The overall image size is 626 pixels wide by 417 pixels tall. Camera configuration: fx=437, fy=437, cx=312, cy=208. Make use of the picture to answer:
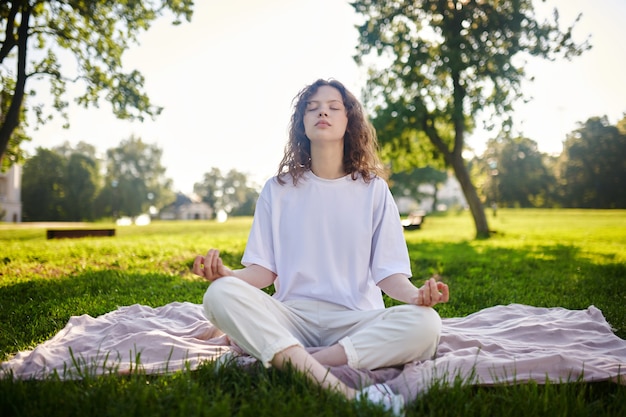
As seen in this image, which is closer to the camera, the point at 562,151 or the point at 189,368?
the point at 189,368

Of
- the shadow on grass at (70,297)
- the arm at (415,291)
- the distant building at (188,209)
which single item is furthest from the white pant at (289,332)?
the distant building at (188,209)

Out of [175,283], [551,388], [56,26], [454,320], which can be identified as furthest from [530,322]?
[56,26]

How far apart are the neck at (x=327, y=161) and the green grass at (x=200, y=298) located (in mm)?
1514

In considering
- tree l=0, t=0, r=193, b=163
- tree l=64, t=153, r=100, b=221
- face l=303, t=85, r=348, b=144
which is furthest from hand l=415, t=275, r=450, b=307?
tree l=64, t=153, r=100, b=221

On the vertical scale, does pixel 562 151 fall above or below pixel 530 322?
above

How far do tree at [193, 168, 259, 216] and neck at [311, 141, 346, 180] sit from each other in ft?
297

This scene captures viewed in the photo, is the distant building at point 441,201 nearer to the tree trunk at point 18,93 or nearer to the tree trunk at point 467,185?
the tree trunk at point 467,185

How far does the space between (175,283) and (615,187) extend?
2132 inches

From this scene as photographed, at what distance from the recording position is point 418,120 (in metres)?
15.5

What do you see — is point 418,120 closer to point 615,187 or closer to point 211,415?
point 211,415

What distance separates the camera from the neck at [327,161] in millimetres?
3291

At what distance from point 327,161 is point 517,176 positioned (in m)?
57.4

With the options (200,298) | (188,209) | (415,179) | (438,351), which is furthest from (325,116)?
(188,209)

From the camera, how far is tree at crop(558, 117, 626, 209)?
156 ft
